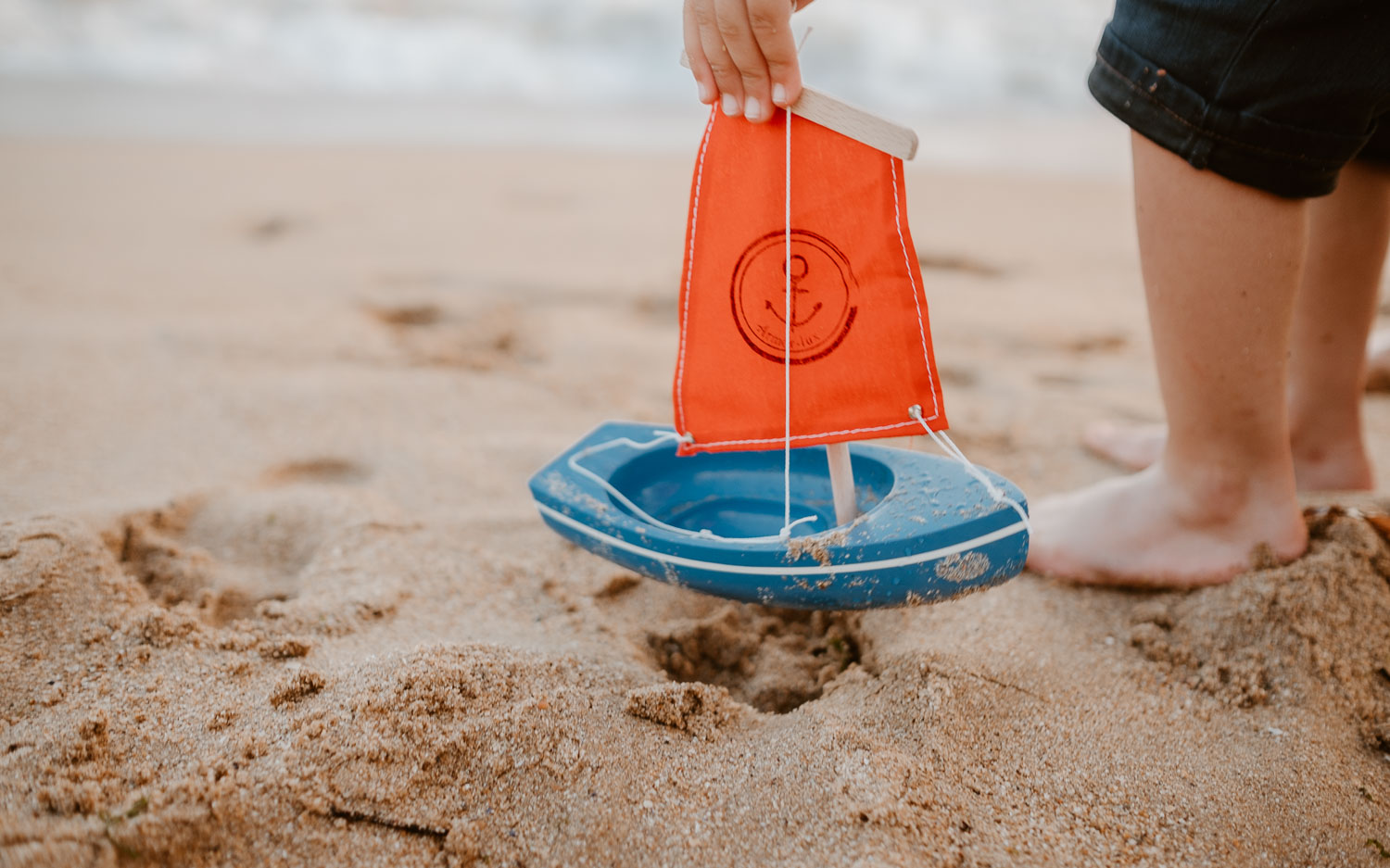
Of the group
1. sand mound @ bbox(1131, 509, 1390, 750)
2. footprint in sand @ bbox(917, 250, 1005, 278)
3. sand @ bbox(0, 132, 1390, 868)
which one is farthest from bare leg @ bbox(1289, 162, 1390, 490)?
footprint in sand @ bbox(917, 250, 1005, 278)

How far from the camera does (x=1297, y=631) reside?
1.49 meters

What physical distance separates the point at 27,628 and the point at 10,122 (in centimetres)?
517

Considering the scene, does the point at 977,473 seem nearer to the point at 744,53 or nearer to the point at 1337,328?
the point at 744,53

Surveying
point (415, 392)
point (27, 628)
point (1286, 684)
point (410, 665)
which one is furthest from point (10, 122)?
point (1286, 684)

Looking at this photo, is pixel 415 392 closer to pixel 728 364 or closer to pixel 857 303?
pixel 728 364

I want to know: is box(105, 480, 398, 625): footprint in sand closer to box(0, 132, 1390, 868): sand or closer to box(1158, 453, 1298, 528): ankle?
box(0, 132, 1390, 868): sand

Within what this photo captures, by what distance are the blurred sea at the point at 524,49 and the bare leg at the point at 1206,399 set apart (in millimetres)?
6090

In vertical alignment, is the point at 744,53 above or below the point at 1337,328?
above

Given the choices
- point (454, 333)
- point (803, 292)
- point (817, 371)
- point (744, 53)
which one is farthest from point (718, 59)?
point (454, 333)

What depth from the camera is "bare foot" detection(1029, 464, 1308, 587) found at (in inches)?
63.9

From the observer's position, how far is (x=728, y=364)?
4.71ft

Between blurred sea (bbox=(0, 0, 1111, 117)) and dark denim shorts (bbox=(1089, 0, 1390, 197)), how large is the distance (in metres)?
6.14

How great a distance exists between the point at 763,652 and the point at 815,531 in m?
0.24

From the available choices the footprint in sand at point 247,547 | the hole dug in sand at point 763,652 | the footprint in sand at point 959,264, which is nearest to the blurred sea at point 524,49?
the footprint in sand at point 959,264
